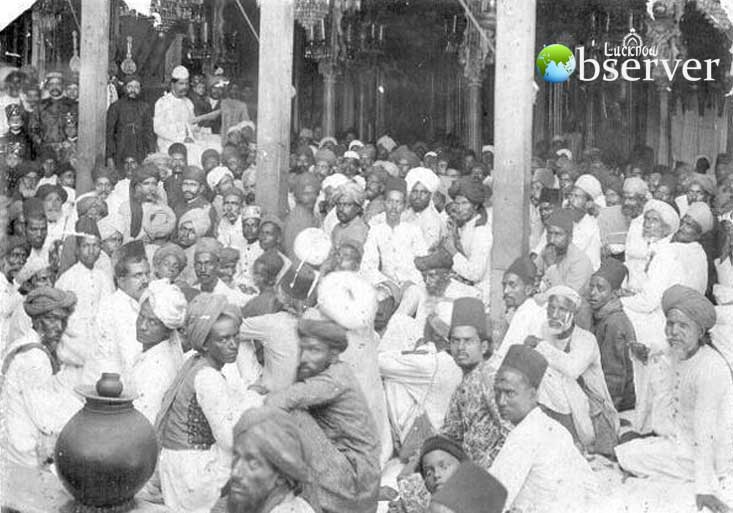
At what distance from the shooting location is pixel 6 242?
752 centimetres

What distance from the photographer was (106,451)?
354cm

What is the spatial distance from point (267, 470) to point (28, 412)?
7.66 ft

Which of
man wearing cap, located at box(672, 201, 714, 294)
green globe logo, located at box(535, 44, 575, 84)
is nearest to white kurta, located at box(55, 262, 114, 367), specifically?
man wearing cap, located at box(672, 201, 714, 294)

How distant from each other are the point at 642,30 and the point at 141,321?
10.1 metres

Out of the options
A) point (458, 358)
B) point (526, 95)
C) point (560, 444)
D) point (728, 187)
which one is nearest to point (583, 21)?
point (728, 187)

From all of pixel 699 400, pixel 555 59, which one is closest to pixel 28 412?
pixel 699 400

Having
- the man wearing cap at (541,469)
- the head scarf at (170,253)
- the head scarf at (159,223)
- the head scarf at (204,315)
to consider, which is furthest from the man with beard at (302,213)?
the man wearing cap at (541,469)

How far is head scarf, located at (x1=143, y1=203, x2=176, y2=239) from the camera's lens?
804 centimetres

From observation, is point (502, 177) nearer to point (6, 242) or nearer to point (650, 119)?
point (6, 242)

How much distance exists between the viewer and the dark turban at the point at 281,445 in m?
3.15

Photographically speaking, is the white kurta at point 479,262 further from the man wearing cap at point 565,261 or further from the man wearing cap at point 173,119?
the man wearing cap at point 173,119

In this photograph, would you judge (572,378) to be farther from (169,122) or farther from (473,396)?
(169,122)

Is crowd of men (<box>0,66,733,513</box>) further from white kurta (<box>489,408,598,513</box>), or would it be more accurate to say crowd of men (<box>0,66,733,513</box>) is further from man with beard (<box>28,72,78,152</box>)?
man with beard (<box>28,72,78,152</box>)

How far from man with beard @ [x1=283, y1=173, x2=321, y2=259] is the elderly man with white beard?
8.16 ft
